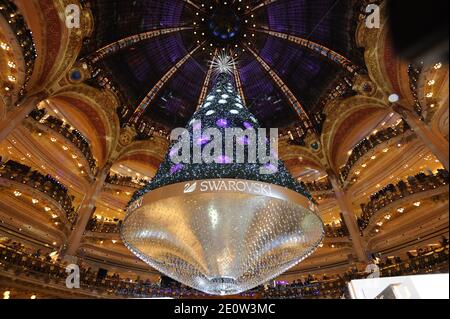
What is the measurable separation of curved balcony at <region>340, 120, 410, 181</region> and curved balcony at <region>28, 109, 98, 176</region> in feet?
58.9

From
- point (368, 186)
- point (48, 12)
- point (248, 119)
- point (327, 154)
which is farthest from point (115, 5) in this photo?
point (368, 186)

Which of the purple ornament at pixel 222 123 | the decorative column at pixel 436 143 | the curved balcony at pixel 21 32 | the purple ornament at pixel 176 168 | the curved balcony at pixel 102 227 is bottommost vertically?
the decorative column at pixel 436 143

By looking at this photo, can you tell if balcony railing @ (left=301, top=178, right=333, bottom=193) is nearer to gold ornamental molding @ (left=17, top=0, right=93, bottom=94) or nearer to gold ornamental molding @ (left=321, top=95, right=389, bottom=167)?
gold ornamental molding @ (left=321, top=95, right=389, bottom=167)

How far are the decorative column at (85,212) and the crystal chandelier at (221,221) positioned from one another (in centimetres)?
1347

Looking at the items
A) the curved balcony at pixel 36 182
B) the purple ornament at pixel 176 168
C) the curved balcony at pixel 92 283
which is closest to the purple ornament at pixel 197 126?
the purple ornament at pixel 176 168

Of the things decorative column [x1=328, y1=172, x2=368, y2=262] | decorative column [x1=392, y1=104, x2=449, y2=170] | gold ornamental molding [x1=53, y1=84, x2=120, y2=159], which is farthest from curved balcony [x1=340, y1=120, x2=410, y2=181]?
gold ornamental molding [x1=53, y1=84, x2=120, y2=159]

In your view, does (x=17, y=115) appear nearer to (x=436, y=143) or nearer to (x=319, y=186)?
(x=436, y=143)

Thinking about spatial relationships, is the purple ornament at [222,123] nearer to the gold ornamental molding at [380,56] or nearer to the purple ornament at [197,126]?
the purple ornament at [197,126]

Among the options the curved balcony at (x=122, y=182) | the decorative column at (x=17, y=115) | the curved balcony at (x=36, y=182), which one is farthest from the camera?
the curved balcony at (x=122, y=182)

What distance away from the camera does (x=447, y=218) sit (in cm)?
284

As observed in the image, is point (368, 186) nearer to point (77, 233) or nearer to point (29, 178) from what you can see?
point (77, 233)

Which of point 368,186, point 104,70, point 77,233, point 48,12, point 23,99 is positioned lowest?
point 77,233

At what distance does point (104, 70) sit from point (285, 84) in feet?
42.7

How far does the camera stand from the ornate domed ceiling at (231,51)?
20.0 m
